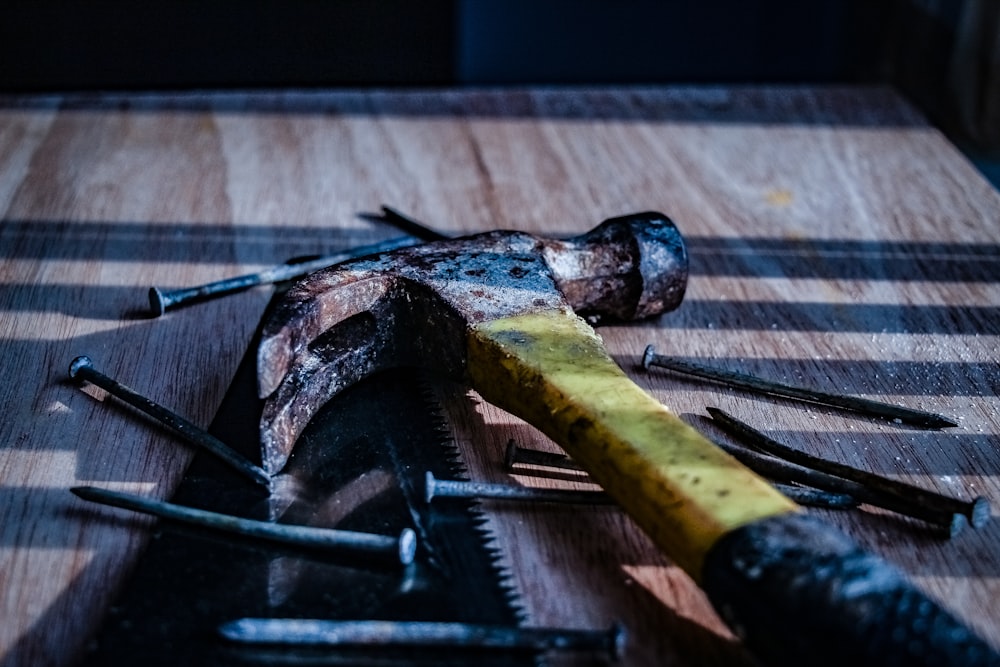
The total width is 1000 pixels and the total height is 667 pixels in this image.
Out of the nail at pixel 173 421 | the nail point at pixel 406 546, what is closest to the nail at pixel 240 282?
the nail at pixel 173 421

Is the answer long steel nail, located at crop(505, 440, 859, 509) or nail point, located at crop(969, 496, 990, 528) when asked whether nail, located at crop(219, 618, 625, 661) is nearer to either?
long steel nail, located at crop(505, 440, 859, 509)

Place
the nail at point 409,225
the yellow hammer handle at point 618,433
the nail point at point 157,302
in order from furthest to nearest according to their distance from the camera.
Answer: the nail at point 409,225 < the nail point at point 157,302 < the yellow hammer handle at point 618,433

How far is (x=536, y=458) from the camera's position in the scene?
4.51ft

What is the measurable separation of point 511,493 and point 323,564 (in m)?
0.24

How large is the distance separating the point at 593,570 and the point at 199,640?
Answer: 43cm

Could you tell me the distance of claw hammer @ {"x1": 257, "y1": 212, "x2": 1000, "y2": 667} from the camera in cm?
98

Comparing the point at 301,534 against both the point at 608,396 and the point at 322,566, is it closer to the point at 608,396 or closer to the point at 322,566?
the point at 322,566

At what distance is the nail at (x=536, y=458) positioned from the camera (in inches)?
53.9

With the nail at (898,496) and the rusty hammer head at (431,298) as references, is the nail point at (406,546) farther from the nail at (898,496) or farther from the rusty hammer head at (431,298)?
the nail at (898,496)

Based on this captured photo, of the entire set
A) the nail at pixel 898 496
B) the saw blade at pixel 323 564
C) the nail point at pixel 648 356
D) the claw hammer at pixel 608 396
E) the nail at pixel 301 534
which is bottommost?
the saw blade at pixel 323 564

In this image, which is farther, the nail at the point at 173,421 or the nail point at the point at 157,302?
the nail point at the point at 157,302

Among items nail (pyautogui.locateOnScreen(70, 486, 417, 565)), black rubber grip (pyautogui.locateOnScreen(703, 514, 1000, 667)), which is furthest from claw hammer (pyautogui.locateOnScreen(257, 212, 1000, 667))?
nail (pyautogui.locateOnScreen(70, 486, 417, 565))

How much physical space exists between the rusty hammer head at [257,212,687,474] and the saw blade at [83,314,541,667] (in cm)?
6

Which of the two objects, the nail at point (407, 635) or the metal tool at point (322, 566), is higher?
the nail at point (407, 635)
